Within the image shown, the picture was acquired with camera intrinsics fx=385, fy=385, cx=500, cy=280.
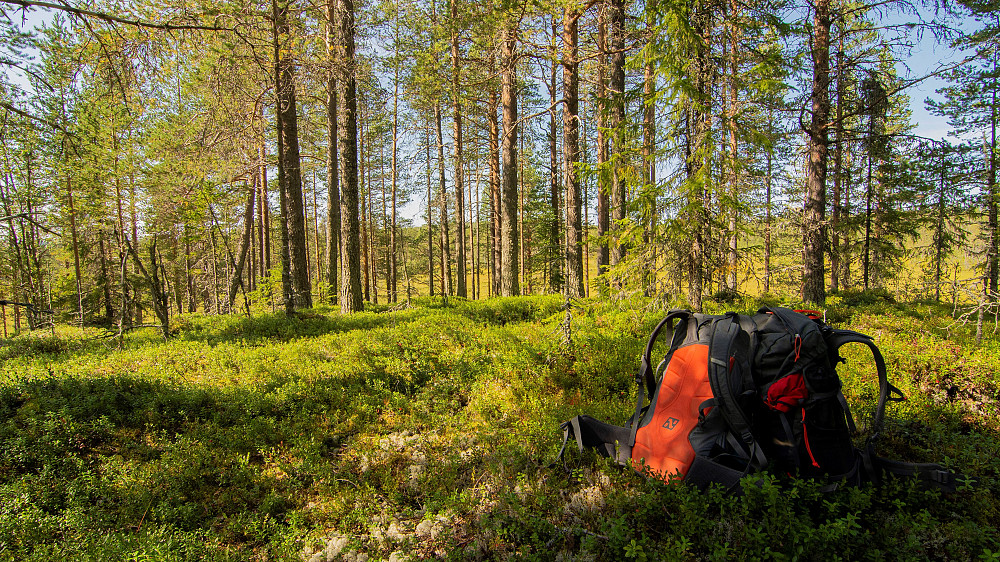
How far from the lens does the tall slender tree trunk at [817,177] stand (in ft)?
31.1

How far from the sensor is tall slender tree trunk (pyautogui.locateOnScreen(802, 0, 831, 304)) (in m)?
9.48

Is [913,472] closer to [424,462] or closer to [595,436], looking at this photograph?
[595,436]

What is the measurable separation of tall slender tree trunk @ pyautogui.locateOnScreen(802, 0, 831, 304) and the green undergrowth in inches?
136

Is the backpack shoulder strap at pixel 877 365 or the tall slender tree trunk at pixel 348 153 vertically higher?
the tall slender tree trunk at pixel 348 153

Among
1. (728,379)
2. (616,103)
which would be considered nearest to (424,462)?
(728,379)

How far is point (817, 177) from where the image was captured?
996 centimetres

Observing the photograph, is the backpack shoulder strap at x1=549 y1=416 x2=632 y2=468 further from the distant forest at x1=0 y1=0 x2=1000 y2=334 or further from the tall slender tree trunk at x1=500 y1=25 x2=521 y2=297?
the tall slender tree trunk at x1=500 y1=25 x2=521 y2=297

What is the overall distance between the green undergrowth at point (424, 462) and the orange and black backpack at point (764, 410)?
175 millimetres

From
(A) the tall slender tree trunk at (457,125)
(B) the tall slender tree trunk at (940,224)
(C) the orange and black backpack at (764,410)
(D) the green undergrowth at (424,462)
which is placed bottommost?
(D) the green undergrowth at (424,462)

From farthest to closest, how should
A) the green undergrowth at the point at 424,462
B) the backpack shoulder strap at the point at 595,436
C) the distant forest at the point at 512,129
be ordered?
1. the distant forest at the point at 512,129
2. the backpack shoulder strap at the point at 595,436
3. the green undergrowth at the point at 424,462

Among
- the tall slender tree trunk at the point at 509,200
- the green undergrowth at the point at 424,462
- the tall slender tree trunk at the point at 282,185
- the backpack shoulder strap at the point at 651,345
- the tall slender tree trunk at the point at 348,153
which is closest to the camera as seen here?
the green undergrowth at the point at 424,462

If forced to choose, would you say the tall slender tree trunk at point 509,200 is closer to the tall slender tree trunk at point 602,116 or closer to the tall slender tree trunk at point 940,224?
the tall slender tree trunk at point 602,116

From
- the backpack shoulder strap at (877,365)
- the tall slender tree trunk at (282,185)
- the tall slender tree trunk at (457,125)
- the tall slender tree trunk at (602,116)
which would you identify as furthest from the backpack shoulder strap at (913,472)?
the tall slender tree trunk at (282,185)

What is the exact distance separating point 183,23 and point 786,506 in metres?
7.85
